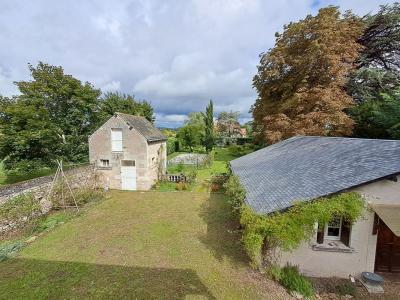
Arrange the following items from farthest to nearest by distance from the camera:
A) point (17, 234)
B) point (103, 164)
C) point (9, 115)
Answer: point (103, 164), point (9, 115), point (17, 234)

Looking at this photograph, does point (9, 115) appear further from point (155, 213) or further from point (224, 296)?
point (224, 296)

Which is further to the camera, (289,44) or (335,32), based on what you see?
(289,44)

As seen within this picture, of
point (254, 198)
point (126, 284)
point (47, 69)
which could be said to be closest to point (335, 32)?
point (254, 198)

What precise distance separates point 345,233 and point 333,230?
1.33 ft

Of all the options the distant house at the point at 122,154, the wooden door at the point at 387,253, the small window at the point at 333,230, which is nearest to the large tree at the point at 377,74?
the wooden door at the point at 387,253

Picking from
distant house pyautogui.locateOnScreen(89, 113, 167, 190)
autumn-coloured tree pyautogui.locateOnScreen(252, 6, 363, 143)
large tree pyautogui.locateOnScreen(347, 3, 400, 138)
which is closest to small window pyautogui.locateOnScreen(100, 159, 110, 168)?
distant house pyautogui.locateOnScreen(89, 113, 167, 190)

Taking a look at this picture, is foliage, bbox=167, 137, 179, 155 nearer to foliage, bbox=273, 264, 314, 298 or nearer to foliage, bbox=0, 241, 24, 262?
foliage, bbox=0, 241, 24, 262

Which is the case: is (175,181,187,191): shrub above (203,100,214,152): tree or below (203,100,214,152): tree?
below

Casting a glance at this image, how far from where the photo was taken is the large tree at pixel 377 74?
22.6m

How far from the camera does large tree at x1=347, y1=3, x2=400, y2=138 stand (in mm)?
22644

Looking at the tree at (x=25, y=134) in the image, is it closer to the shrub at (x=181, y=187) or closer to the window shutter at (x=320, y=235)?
the shrub at (x=181, y=187)

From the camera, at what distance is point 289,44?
2302 centimetres

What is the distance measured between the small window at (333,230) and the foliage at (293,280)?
6.19 ft

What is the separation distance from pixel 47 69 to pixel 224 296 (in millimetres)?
25943
